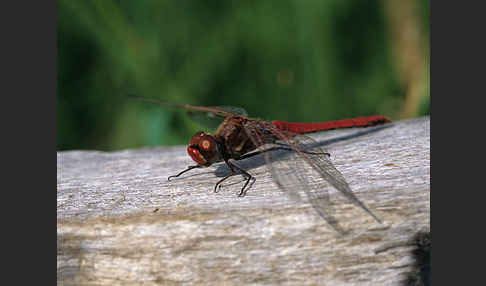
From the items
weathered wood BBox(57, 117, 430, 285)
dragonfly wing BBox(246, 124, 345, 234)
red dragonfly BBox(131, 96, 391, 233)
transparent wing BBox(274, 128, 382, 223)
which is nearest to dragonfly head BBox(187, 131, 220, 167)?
red dragonfly BBox(131, 96, 391, 233)

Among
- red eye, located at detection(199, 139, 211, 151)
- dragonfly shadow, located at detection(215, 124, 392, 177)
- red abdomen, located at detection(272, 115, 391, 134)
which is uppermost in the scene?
red eye, located at detection(199, 139, 211, 151)

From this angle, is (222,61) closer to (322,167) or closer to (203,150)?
(203,150)

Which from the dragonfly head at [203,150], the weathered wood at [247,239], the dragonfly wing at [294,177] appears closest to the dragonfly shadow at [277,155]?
the dragonfly wing at [294,177]

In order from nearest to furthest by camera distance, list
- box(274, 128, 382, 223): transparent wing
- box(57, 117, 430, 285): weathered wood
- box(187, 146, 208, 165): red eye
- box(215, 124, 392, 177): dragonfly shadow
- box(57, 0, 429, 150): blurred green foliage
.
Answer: box(57, 117, 430, 285): weathered wood < box(274, 128, 382, 223): transparent wing < box(187, 146, 208, 165): red eye < box(215, 124, 392, 177): dragonfly shadow < box(57, 0, 429, 150): blurred green foliage

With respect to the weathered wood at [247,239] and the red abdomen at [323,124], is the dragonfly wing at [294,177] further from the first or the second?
the red abdomen at [323,124]

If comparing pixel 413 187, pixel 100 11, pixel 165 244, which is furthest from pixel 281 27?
pixel 165 244

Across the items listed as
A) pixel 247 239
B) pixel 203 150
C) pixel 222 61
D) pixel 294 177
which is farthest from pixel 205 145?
pixel 222 61

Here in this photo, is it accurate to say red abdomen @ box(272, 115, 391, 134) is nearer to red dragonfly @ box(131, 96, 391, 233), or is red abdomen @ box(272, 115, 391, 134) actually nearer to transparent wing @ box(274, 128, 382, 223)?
red dragonfly @ box(131, 96, 391, 233)
